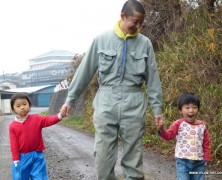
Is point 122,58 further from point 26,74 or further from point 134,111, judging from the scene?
point 26,74

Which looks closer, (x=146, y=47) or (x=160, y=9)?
(x=146, y=47)

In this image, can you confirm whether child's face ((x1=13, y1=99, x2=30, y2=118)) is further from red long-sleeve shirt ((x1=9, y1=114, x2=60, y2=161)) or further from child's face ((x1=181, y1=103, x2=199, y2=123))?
child's face ((x1=181, y1=103, x2=199, y2=123))

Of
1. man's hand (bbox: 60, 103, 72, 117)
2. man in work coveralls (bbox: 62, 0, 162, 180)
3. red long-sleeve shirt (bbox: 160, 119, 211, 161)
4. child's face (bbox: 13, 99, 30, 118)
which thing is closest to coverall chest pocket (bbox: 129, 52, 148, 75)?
man in work coveralls (bbox: 62, 0, 162, 180)

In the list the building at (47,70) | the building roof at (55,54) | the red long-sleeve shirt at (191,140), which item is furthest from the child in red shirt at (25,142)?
the building roof at (55,54)

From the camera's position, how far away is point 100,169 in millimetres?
Result: 3686

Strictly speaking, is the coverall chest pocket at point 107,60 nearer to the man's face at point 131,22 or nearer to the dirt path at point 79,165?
the man's face at point 131,22

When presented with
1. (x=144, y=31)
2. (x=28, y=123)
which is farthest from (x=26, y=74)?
(x=28, y=123)

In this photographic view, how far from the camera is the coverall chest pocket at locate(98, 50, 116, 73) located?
12.0ft

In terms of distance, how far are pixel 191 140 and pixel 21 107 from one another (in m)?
1.97

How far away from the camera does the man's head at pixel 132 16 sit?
3.54m

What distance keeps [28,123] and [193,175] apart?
1.94 meters

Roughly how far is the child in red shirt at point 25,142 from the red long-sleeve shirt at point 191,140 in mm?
1296

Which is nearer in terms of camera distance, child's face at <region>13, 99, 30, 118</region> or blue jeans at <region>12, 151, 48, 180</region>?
blue jeans at <region>12, 151, 48, 180</region>

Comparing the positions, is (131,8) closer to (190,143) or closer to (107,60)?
(107,60)
